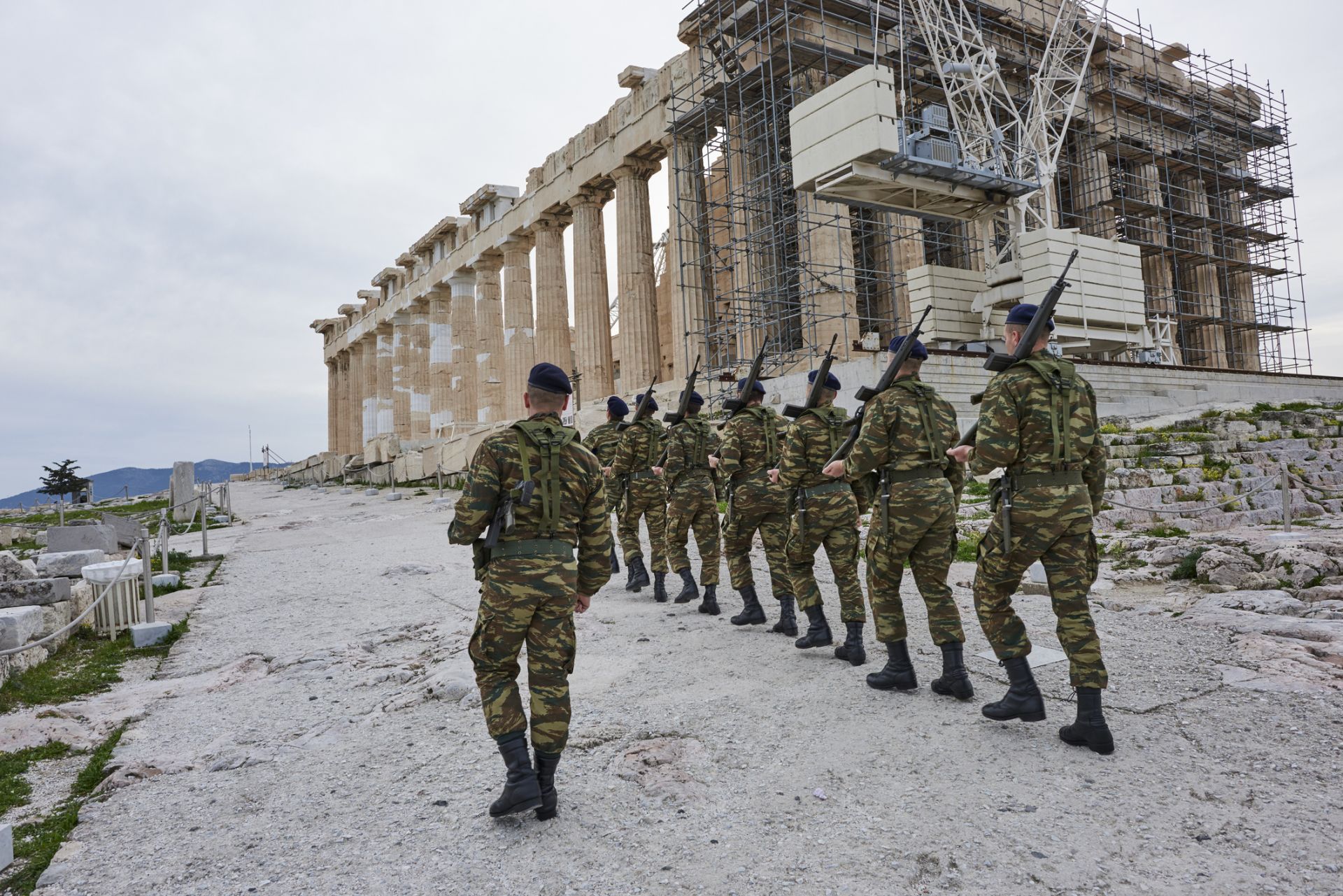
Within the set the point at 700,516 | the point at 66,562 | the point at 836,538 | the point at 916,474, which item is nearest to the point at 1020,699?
the point at 916,474

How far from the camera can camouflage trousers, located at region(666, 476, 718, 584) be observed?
6.50m

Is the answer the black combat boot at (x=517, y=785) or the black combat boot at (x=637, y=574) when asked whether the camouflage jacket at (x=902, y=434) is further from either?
the black combat boot at (x=637, y=574)

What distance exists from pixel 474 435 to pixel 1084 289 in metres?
16.4

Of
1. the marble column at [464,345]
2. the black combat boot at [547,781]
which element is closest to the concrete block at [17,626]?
the black combat boot at [547,781]

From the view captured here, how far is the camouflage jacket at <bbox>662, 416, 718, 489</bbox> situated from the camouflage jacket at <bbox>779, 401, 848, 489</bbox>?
5.07ft

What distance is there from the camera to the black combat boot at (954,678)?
13.2ft

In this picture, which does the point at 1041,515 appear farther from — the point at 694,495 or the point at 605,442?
the point at 605,442

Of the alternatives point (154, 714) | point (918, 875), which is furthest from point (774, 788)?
point (154, 714)

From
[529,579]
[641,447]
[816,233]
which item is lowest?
[529,579]

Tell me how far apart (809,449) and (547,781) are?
275cm

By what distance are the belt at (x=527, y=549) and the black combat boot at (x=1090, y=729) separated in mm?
2279

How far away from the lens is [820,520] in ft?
16.3

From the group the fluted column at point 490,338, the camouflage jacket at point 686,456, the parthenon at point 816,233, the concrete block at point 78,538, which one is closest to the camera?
the camouflage jacket at point 686,456

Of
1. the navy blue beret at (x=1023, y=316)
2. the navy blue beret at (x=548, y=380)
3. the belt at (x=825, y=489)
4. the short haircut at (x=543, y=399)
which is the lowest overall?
the belt at (x=825, y=489)
